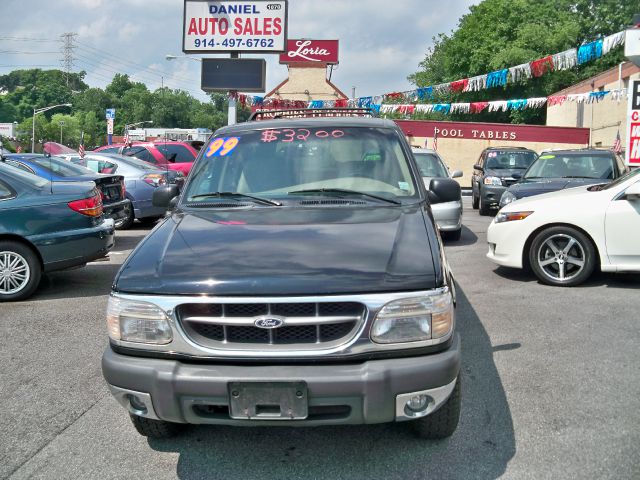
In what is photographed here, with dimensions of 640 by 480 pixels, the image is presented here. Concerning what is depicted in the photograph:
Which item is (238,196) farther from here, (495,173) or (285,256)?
(495,173)

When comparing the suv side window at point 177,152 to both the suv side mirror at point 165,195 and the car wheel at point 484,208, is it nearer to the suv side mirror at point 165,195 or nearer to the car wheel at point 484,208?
the car wheel at point 484,208

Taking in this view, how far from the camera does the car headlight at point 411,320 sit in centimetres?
289

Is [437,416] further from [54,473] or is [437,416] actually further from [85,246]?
[85,246]

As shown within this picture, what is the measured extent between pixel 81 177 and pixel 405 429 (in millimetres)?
7754

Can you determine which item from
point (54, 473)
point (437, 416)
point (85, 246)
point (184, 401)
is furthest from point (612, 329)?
point (85, 246)

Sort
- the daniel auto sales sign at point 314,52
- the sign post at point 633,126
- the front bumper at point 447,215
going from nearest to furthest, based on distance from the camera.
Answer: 1. the sign post at point 633,126
2. the front bumper at point 447,215
3. the daniel auto sales sign at point 314,52

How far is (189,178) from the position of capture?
4500mm

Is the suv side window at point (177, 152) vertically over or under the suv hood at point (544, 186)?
over

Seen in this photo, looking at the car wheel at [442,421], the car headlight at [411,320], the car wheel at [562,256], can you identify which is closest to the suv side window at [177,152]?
the car wheel at [562,256]

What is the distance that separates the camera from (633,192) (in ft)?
22.4

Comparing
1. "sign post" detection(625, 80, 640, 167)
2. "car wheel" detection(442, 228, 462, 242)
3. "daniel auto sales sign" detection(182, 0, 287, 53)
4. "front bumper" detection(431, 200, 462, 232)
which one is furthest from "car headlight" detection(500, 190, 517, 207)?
"daniel auto sales sign" detection(182, 0, 287, 53)

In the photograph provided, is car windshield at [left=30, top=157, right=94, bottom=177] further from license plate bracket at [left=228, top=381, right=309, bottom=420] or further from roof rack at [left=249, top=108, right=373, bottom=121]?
license plate bracket at [left=228, top=381, right=309, bottom=420]

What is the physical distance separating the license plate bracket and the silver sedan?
6660 mm

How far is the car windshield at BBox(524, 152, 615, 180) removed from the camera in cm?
1123
